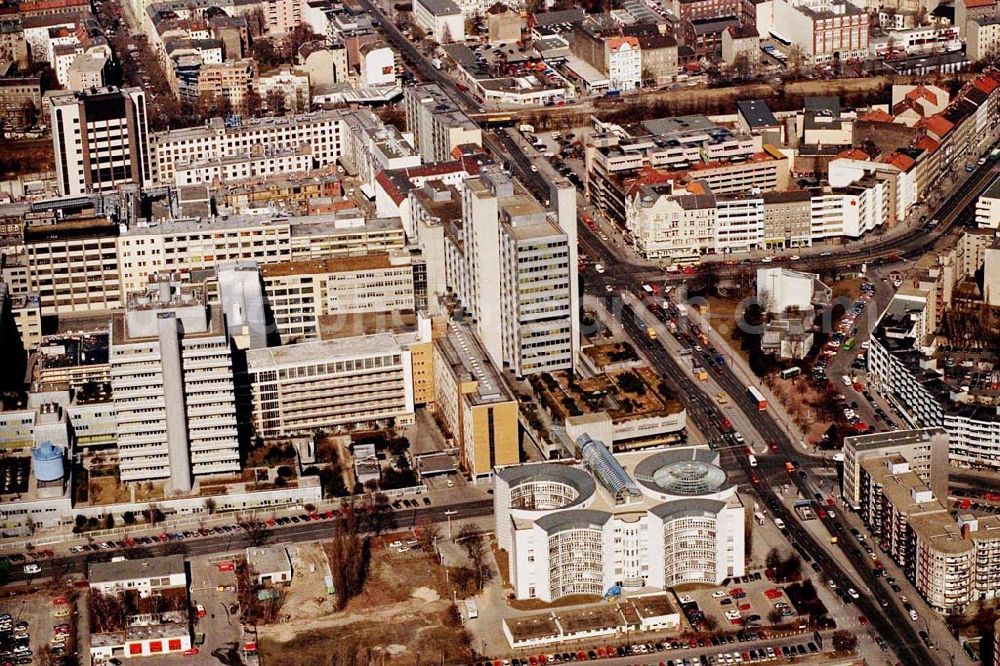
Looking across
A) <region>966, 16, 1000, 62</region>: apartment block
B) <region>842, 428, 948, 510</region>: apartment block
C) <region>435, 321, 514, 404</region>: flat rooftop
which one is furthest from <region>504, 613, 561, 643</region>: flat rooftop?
<region>966, 16, 1000, 62</region>: apartment block

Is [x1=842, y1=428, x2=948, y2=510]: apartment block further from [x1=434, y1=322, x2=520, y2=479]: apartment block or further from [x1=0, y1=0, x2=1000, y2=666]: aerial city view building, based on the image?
[x1=434, y1=322, x2=520, y2=479]: apartment block

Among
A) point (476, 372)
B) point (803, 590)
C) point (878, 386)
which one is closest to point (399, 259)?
point (476, 372)

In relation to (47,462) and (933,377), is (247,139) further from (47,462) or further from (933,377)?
(933,377)

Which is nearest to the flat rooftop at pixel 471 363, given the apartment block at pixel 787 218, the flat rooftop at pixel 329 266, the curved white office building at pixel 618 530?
the flat rooftop at pixel 329 266

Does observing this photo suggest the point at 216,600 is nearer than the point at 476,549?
Yes

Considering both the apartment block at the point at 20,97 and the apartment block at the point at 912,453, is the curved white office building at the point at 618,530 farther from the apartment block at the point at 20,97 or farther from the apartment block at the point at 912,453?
the apartment block at the point at 20,97

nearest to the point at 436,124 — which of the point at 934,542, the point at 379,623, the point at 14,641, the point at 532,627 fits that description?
the point at 379,623
